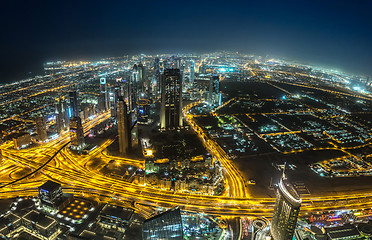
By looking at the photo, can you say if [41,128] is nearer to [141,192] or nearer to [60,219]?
[60,219]

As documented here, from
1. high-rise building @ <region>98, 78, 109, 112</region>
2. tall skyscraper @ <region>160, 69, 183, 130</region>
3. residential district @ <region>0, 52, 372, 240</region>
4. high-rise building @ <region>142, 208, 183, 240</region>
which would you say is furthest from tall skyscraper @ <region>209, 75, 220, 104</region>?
high-rise building @ <region>142, 208, 183, 240</region>

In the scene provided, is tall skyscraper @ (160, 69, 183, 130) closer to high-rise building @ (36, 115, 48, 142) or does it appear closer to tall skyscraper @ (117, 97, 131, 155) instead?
tall skyscraper @ (117, 97, 131, 155)

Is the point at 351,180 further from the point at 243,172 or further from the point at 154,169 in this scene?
the point at 154,169

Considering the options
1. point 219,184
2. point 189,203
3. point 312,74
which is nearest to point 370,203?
point 219,184

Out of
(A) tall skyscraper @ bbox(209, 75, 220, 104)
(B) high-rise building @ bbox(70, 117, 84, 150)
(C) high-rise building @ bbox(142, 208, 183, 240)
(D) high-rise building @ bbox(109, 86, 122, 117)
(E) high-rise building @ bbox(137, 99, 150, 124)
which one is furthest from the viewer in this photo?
(A) tall skyscraper @ bbox(209, 75, 220, 104)

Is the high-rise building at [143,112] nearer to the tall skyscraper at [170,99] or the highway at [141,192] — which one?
the tall skyscraper at [170,99]

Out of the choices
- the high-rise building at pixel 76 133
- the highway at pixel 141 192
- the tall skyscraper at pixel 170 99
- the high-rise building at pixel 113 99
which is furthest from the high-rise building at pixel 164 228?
the high-rise building at pixel 113 99
